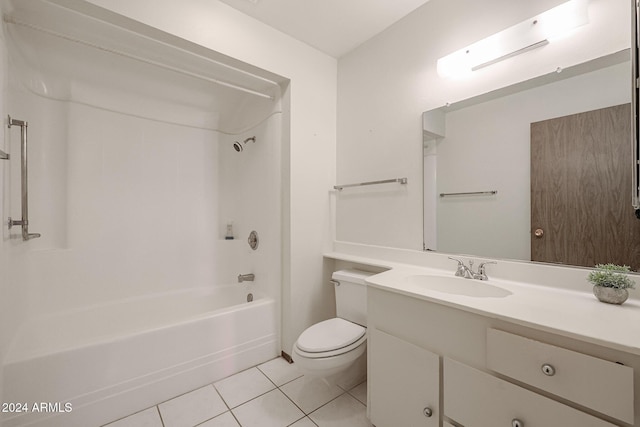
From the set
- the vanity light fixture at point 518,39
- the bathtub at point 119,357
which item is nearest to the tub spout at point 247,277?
the bathtub at point 119,357

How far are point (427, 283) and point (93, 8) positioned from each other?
223 cm

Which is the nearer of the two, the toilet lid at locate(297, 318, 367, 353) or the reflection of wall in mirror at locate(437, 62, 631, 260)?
the reflection of wall in mirror at locate(437, 62, 631, 260)

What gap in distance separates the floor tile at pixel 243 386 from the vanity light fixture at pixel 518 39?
226cm

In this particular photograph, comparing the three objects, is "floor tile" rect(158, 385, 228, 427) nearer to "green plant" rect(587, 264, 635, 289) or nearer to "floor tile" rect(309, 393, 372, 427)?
"floor tile" rect(309, 393, 372, 427)

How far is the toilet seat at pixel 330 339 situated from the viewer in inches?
56.4

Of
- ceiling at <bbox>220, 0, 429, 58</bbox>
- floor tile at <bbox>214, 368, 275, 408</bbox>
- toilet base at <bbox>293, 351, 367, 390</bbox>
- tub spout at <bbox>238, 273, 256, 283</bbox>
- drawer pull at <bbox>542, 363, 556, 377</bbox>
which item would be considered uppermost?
ceiling at <bbox>220, 0, 429, 58</bbox>

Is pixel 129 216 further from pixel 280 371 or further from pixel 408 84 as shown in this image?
pixel 408 84

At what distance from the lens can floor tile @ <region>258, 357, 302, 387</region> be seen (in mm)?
1766

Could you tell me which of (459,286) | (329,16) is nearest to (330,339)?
(459,286)

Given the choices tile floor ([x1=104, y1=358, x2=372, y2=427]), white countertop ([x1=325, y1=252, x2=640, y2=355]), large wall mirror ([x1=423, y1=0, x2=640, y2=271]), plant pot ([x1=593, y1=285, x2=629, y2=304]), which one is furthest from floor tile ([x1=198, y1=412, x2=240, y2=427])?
plant pot ([x1=593, y1=285, x2=629, y2=304])

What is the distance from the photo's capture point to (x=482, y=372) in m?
0.94

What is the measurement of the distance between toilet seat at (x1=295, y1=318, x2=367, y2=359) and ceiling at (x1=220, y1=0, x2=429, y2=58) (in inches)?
81.8

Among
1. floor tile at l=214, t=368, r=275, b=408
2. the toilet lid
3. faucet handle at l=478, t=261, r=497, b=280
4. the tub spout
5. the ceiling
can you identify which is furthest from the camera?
the tub spout

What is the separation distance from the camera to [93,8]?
4.27ft
